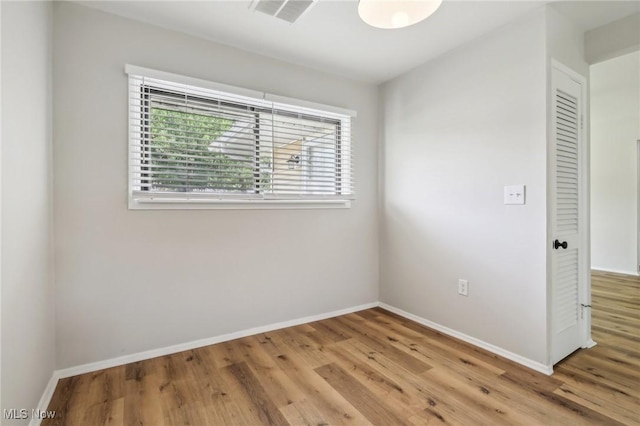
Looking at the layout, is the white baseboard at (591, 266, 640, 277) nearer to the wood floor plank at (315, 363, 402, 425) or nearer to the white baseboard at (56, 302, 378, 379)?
the white baseboard at (56, 302, 378, 379)

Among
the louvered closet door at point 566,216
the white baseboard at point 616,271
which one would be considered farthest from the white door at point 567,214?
the white baseboard at point 616,271

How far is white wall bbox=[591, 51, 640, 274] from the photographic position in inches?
185

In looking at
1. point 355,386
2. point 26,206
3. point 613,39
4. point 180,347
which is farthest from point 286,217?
point 613,39

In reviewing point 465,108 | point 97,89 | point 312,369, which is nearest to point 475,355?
point 312,369

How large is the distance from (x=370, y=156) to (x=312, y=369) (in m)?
2.18

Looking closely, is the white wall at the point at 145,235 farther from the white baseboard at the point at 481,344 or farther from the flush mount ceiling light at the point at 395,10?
the flush mount ceiling light at the point at 395,10

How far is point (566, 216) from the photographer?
7.16 feet

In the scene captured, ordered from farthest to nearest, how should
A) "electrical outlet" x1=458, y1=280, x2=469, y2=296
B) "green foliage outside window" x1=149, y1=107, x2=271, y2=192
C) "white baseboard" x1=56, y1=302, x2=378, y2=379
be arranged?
1. "electrical outlet" x1=458, y1=280, x2=469, y2=296
2. "green foliage outside window" x1=149, y1=107, x2=271, y2=192
3. "white baseboard" x1=56, y1=302, x2=378, y2=379

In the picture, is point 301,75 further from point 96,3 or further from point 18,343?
point 18,343

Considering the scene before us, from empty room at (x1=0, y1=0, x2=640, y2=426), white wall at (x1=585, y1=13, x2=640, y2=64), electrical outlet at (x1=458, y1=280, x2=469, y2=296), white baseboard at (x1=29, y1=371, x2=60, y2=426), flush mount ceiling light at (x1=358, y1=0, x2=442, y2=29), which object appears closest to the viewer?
flush mount ceiling light at (x1=358, y1=0, x2=442, y2=29)

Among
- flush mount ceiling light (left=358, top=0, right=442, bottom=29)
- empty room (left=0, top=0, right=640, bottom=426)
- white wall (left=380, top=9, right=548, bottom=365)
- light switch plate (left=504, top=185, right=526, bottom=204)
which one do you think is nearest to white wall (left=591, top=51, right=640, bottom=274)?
empty room (left=0, top=0, right=640, bottom=426)

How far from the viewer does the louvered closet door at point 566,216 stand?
2086 mm

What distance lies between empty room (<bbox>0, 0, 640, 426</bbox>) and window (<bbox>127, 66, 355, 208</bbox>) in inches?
0.7
